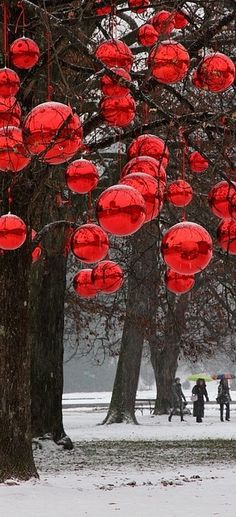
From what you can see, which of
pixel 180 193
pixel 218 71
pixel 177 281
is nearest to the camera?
pixel 218 71

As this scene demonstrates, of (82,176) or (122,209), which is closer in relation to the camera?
(122,209)

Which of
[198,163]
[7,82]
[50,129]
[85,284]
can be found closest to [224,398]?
[85,284]

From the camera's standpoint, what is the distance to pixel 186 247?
5457 mm

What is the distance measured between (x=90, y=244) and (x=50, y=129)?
4.18 feet

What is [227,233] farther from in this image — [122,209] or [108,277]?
[108,277]

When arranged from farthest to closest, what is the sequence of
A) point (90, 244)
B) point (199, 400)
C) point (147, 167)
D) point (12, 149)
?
point (199, 400) → point (90, 244) → point (147, 167) → point (12, 149)

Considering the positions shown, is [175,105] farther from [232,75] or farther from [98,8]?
[232,75]

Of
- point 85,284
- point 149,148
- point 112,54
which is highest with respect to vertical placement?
point 112,54

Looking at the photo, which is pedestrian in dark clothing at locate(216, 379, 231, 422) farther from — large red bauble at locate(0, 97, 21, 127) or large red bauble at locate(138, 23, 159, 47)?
large red bauble at locate(0, 97, 21, 127)

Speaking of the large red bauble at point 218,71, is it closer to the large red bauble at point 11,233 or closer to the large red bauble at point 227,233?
the large red bauble at point 227,233

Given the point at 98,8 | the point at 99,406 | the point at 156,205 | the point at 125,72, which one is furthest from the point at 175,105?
the point at 99,406

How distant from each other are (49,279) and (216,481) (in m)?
5.86

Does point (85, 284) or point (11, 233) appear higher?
point (11, 233)

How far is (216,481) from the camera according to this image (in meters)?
11.1
